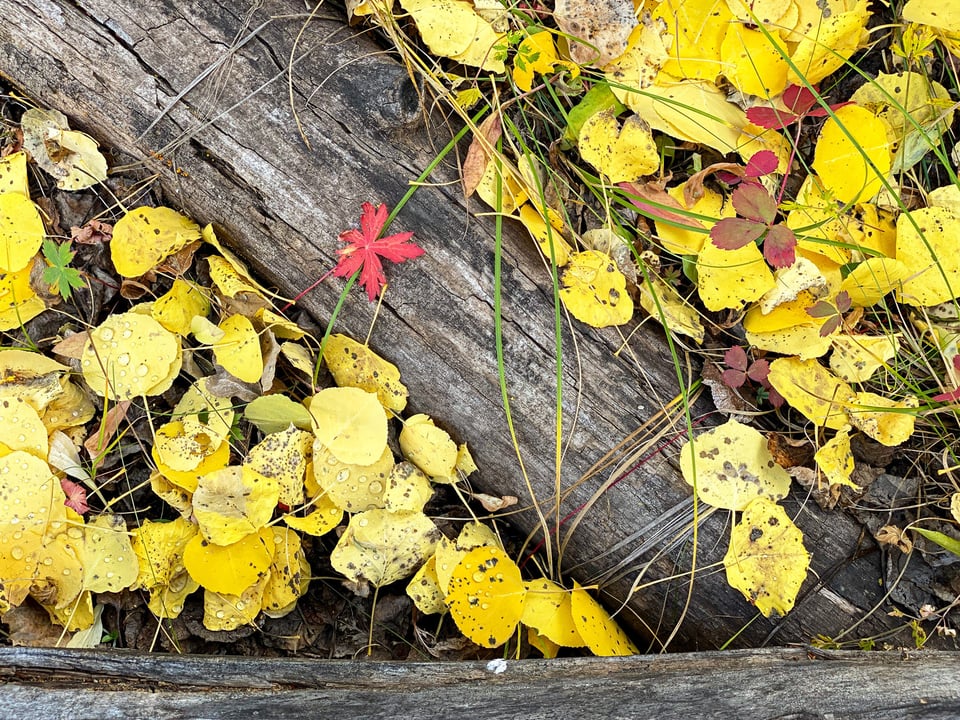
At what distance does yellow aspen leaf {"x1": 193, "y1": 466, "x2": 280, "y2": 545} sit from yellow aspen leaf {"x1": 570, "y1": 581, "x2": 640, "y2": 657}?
0.66m

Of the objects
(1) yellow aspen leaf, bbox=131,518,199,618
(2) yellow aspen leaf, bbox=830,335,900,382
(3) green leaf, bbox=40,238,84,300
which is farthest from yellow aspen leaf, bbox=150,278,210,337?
(2) yellow aspen leaf, bbox=830,335,900,382

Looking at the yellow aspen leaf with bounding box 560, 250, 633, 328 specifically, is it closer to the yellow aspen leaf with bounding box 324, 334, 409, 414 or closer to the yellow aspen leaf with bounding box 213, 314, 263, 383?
the yellow aspen leaf with bounding box 324, 334, 409, 414

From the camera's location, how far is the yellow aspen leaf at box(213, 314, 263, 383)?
1.49 meters

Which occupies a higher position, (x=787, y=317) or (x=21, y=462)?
(x=787, y=317)

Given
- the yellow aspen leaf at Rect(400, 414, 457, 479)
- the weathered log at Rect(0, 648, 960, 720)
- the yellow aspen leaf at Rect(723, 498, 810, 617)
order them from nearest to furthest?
the weathered log at Rect(0, 648, 960, 720)
the yellow aspen leaf at Rect(723, 498, 810, 617)
the yellow aspen leaf at Rect(400, 414, 457, 479)

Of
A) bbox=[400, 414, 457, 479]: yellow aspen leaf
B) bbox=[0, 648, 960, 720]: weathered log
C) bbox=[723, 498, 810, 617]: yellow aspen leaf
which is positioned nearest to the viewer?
bbox=[0, 648, 960, 720]: weathered log

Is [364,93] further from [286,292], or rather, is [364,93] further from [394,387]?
[394,387]

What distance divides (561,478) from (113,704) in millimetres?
890

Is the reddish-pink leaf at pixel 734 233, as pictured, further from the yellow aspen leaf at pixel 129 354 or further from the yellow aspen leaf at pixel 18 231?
the yellow aspen leaf at pixel 18 231

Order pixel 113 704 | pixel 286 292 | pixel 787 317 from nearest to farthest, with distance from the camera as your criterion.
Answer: pixel 113 704 → pixel 787 317 → pixel 286 292

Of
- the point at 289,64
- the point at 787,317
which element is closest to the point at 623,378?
the point at 787,317

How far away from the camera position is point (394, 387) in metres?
1.53

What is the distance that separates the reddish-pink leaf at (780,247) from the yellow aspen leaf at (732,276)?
1.7 inches

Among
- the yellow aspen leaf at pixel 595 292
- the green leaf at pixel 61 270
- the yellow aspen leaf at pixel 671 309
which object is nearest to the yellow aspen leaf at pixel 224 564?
the green leaf at pixel 61 270
